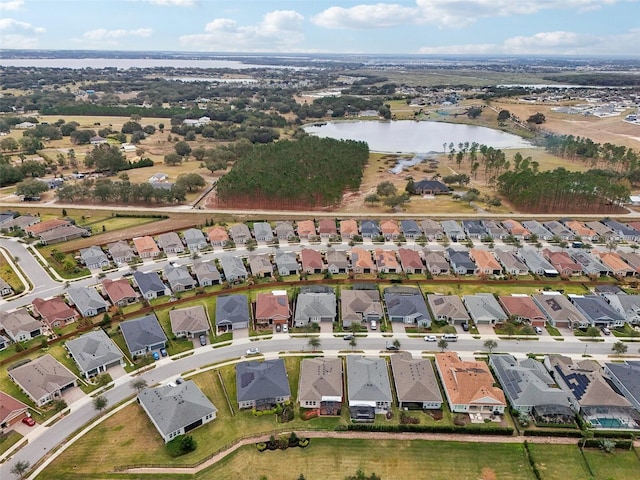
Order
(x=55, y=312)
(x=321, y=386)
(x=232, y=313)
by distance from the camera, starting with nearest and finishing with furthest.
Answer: (x=321, y=386), (x=232, y=313), (x=55, y=312)

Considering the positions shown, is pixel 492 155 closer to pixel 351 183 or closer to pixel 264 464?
pixel 351 183

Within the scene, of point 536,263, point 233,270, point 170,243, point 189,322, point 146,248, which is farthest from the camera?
point 170,243

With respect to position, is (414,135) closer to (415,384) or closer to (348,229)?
(348,229)

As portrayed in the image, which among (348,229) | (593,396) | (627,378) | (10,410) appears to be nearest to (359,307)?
(593,396)

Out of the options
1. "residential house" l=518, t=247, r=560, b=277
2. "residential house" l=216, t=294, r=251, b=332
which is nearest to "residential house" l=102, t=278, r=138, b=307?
"residential house" l=216, t=294, r=251, b=332

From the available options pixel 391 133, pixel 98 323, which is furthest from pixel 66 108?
pixel 98 323

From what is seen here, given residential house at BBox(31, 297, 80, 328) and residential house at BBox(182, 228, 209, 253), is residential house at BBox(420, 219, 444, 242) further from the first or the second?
residential house at BBox(31, 297, 80, 328)
